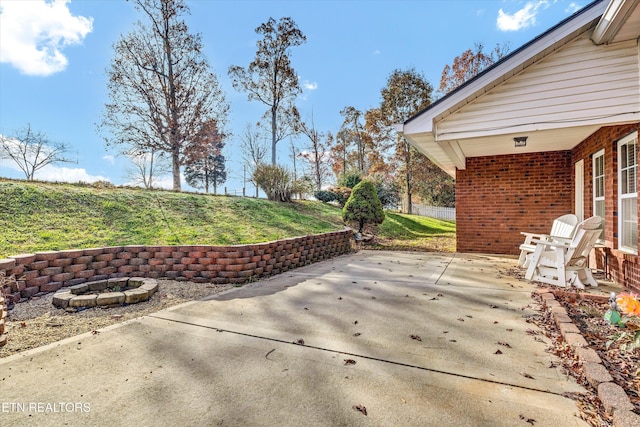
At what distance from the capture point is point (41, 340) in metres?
2.73

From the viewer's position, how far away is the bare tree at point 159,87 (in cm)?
1464

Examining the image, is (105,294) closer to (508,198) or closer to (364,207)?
(364,207)

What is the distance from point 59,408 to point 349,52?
54.5 feet

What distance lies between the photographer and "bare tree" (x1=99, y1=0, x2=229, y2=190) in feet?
48.0

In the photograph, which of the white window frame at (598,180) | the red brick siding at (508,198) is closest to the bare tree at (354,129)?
the red brick siding at (508,198)

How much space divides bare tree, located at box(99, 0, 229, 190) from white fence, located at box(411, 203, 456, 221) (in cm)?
1670

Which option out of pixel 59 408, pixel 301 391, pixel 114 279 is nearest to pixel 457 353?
pixel 301 391

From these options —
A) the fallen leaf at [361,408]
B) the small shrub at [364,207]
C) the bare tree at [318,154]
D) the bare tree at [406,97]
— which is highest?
the bare tree at [406,97]

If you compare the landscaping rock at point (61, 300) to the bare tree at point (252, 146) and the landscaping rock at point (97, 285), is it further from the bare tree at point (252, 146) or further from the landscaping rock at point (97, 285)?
the bare tree at point (252, 146)

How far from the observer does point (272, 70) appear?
17.5m

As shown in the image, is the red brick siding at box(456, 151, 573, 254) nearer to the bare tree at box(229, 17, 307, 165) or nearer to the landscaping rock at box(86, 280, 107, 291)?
the landscaping rock at box(86, 280, 107, 291)

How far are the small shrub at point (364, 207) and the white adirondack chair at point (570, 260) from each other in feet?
17.4

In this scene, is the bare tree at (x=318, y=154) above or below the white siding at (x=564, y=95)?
above

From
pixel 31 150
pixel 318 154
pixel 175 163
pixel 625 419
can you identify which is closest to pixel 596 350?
pixel 625 419
